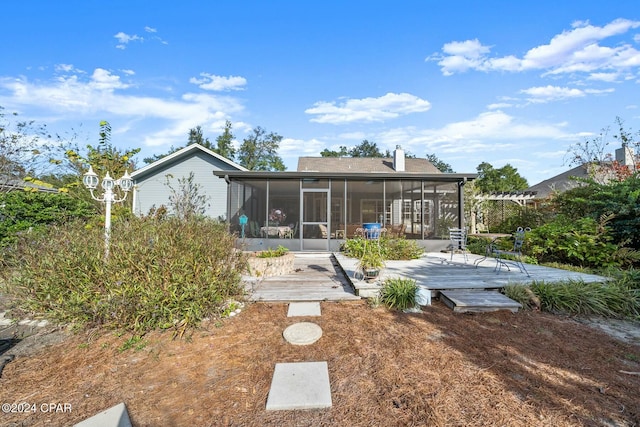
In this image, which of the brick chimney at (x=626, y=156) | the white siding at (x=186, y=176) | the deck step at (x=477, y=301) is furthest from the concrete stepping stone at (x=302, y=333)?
the brick chimney at (x=626, y=156)

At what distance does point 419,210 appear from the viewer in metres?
10.8

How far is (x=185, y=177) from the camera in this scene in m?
14.5

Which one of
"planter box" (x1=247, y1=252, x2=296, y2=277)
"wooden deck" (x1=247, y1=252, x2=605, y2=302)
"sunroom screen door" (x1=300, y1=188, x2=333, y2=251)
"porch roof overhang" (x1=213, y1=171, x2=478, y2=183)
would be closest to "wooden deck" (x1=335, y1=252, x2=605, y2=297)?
"wooden deck" (x1=247, y1=252, x2=605, y2=302)

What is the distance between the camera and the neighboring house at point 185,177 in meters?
14.4

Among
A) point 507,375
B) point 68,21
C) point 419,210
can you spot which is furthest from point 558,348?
point 68,21

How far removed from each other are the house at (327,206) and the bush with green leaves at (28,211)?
14.0 ft

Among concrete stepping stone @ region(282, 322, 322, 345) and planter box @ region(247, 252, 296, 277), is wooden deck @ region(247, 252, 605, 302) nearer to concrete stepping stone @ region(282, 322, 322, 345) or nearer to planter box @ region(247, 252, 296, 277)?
planter box @ region(247, 252, 296, 277)

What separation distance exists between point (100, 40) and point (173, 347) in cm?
1014

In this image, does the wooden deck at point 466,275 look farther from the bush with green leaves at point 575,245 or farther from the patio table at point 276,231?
the patio table at point 276,231

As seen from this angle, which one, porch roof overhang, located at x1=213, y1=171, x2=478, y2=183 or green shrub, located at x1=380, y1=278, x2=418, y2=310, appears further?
porch roof overhang, located at x1=213, y1=171, x2=478, y2=183

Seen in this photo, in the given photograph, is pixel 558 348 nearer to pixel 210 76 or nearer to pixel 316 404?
pixel 316 404

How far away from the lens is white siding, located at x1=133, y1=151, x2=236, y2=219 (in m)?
14.5

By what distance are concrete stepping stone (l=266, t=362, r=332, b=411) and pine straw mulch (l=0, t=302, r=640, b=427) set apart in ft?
0.20

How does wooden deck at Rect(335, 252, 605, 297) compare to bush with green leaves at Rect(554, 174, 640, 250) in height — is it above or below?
below
